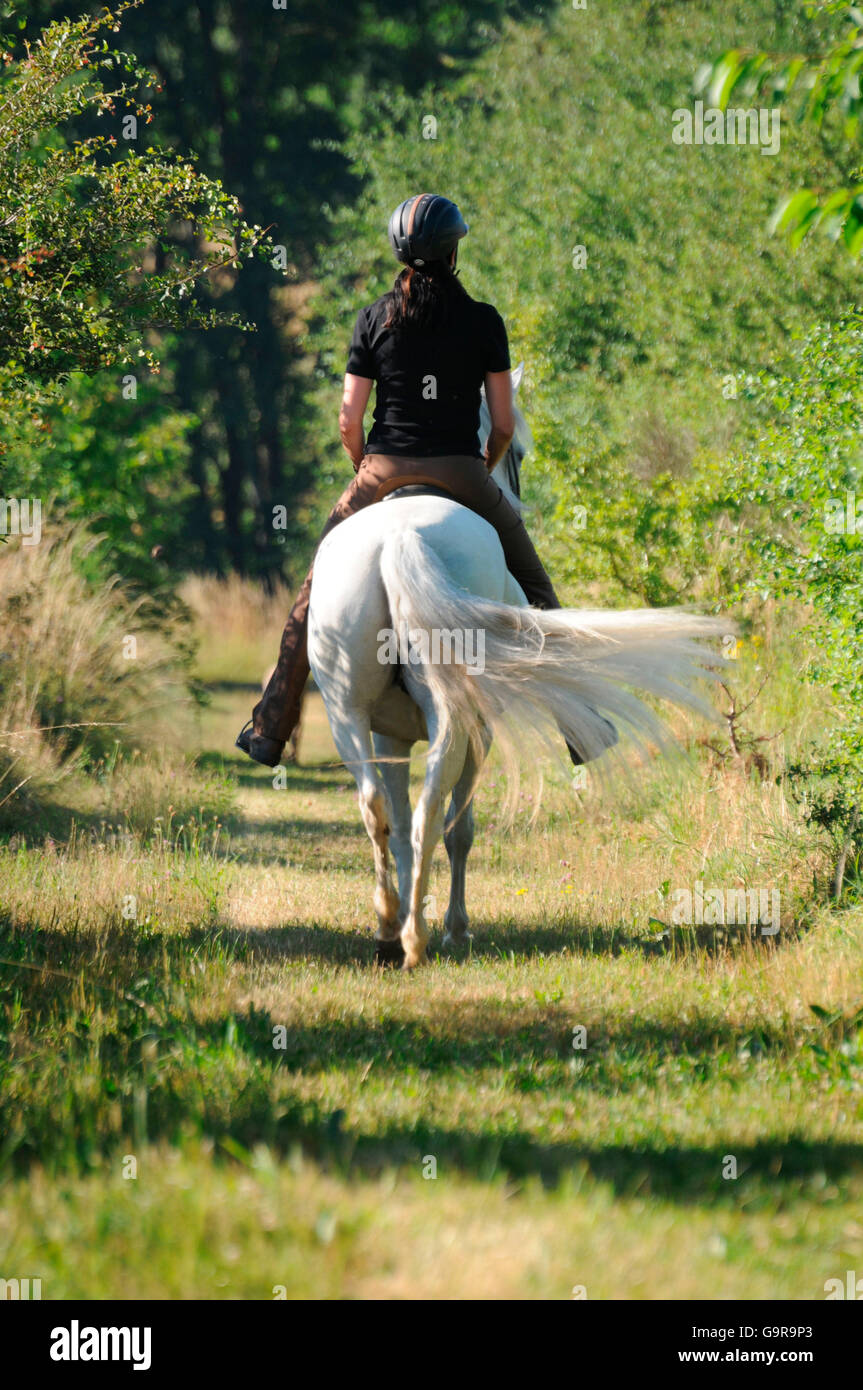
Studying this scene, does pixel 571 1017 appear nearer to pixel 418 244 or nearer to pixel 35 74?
pixel 418 244

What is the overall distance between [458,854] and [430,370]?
2.25 m

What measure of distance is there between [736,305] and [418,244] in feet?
34.2

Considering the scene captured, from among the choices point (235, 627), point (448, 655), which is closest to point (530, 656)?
point (448, 655)

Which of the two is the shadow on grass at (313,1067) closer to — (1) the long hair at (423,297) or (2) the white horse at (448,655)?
(2) the white horse at (448,655)

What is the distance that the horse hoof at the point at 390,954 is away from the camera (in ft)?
18.8

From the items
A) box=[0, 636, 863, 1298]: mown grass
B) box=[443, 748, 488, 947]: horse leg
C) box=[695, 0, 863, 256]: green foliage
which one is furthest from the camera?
box=[443, 748, 488, 947]: horse leg

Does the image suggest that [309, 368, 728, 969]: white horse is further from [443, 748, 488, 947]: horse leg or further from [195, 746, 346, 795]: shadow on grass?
[195, 746, 346, 795]: shadow on grass

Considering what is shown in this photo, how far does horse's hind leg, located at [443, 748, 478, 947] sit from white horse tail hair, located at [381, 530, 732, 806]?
0.87 metres

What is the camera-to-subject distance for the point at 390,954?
18.9ft

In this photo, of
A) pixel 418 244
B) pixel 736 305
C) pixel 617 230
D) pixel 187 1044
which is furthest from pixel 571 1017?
pixel 617 230

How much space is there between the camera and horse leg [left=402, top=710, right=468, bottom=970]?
17.4 ft

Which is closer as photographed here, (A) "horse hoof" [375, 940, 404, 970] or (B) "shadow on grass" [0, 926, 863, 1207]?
(B) "shadow on grass" [0, 926, 863, 1207]

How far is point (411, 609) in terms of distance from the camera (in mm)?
5117

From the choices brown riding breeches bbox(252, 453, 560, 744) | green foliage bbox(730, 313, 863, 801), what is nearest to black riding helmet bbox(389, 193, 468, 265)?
brown riding breeches bbox(252, 453, 560, 744)
